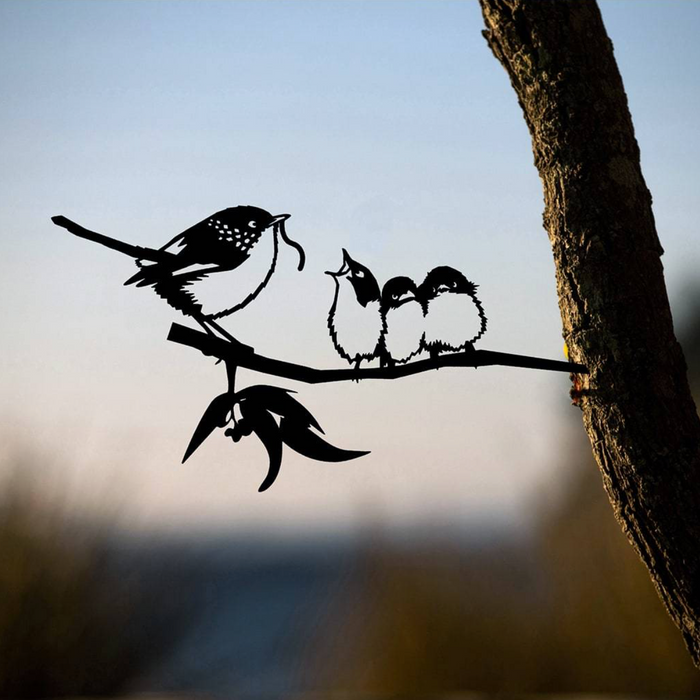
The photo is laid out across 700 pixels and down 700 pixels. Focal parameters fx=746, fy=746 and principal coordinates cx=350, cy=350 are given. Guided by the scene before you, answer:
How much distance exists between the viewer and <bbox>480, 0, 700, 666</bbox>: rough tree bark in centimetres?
70

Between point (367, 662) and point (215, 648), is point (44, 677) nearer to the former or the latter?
point (215, 648)

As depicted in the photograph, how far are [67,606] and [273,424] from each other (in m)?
1.69

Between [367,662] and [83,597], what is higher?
[83,597]

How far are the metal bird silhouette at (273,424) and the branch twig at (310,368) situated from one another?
3 centimetres

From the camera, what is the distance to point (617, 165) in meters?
0.76

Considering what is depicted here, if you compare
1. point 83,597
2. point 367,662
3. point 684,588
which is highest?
point 684,588

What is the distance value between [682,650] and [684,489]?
193cm

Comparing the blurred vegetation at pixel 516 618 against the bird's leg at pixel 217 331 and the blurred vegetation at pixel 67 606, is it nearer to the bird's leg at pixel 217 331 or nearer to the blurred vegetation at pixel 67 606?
the blurred vegetation at pixel 67 606

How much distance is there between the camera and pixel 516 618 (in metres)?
2.40

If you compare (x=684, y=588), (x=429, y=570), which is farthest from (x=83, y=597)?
(x=684, y=588)

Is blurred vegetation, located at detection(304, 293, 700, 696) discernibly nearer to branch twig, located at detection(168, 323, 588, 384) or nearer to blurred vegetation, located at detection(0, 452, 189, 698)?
blurred vegetation, located at detection(0, 452, 189, 698)

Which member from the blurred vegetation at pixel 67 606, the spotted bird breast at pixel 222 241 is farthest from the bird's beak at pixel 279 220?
the blurred vegetation at pixel 67 606

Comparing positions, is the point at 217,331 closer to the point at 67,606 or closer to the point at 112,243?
the point at 112,243

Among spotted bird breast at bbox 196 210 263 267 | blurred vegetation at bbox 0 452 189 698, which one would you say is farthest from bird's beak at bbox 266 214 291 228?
blurred vegetation at bbox 0 452 189 698
